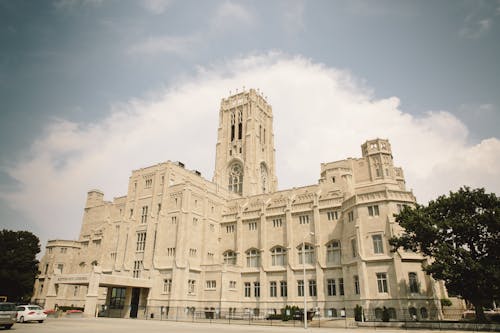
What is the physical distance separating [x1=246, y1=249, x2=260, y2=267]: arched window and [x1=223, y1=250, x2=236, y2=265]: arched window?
9.70 ft

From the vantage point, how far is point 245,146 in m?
79.9

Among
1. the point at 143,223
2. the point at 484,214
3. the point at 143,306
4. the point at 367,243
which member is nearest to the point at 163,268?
the point at 143,306

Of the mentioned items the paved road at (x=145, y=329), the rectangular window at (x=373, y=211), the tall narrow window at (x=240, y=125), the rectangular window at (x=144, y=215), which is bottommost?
the paved road at (x=145, y=329)

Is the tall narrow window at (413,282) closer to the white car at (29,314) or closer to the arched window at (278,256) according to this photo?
the arched window at (278,256)

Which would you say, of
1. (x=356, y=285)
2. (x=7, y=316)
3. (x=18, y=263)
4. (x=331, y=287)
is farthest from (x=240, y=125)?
(x=7, y=316)

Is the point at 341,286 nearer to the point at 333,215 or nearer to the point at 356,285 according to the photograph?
the point at 356,285

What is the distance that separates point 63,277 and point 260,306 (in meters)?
29.0

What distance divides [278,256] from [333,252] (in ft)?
30.1

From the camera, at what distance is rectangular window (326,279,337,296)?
45.1 metres

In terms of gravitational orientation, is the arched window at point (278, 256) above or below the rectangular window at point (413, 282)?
above

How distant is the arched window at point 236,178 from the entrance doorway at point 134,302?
108 ft

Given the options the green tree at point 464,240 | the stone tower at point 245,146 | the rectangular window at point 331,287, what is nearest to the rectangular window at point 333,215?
the rectangular window at point 331,287

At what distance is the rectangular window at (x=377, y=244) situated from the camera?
130 feet

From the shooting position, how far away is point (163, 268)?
51.1m
